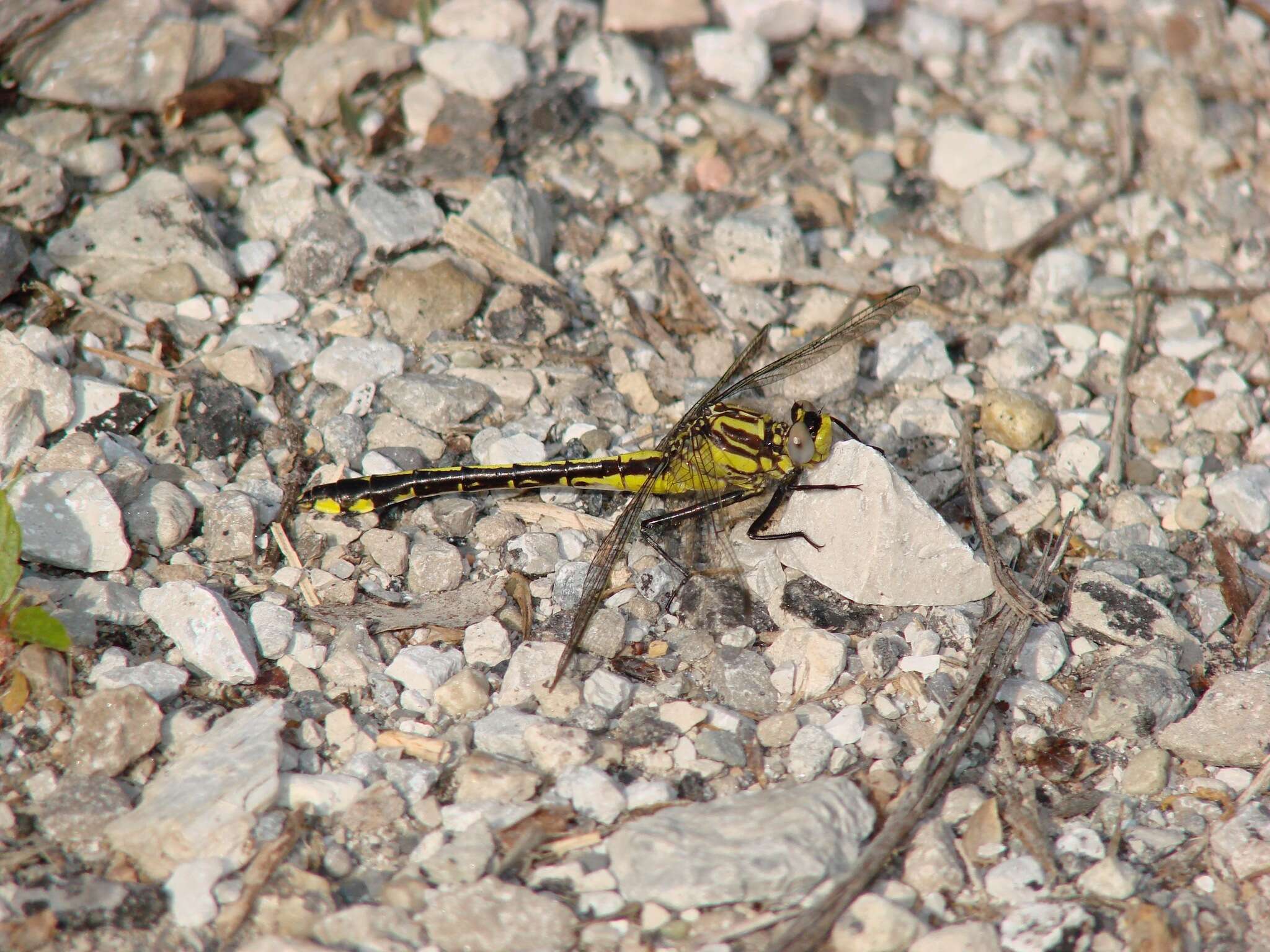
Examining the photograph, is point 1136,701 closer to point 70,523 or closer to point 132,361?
point 70,523

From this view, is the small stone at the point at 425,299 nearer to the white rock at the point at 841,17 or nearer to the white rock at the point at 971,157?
the white rock at the point at 971,157

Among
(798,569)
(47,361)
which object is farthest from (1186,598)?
(47,361)

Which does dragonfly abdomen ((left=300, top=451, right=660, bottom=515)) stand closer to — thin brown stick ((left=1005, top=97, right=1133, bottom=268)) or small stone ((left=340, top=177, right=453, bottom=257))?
small stone ((left=340, top=177, right=453, bottom=257))

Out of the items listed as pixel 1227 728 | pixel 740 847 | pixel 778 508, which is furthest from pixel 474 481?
pixel 1227 728

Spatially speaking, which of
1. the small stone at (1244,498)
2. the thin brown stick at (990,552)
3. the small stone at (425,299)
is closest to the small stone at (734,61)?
the small stone at (425,299)

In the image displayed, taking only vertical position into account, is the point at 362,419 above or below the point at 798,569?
above

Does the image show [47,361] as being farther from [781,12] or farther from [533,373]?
[781,12]
